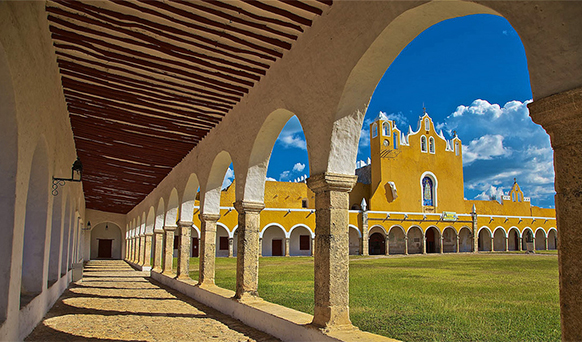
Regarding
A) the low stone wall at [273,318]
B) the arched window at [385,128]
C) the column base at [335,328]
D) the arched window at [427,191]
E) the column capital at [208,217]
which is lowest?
the low stone wall at [273,318]

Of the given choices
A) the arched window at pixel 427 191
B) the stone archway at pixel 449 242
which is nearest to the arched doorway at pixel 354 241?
the arched window at pixel 427 191

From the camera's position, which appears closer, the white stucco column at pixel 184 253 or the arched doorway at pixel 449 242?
the white stucco column at pixel 184 253

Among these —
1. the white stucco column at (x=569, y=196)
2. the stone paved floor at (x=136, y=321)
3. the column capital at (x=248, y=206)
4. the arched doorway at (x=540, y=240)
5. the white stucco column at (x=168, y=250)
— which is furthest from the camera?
the arched doorway at (x=540, y=240)

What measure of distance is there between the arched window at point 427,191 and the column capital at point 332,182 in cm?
3256

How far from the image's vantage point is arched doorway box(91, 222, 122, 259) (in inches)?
1277

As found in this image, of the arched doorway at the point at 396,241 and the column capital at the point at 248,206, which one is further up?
the column capital at the point at 248,206

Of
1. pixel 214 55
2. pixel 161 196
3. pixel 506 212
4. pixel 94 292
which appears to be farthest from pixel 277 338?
pixel 506 212

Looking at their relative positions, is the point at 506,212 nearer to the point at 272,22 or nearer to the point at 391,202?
the point at 391,202

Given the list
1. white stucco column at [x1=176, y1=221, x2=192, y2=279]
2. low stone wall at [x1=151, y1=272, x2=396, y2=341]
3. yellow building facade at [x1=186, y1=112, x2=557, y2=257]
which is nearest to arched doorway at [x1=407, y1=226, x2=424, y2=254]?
yellow building facade at [x1=186, y1=112, x2=557, y2=257]

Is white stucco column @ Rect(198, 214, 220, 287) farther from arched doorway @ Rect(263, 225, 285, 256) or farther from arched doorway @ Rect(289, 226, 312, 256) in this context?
arched doorway @ Rect(289, 226, 312, 256)

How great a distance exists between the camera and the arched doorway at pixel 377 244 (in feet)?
114

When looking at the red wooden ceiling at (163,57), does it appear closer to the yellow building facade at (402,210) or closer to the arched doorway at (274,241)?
the yellow building facade at (402,210)

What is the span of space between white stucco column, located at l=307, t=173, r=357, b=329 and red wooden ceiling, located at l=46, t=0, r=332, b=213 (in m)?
1.71

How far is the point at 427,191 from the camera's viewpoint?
36.1m
